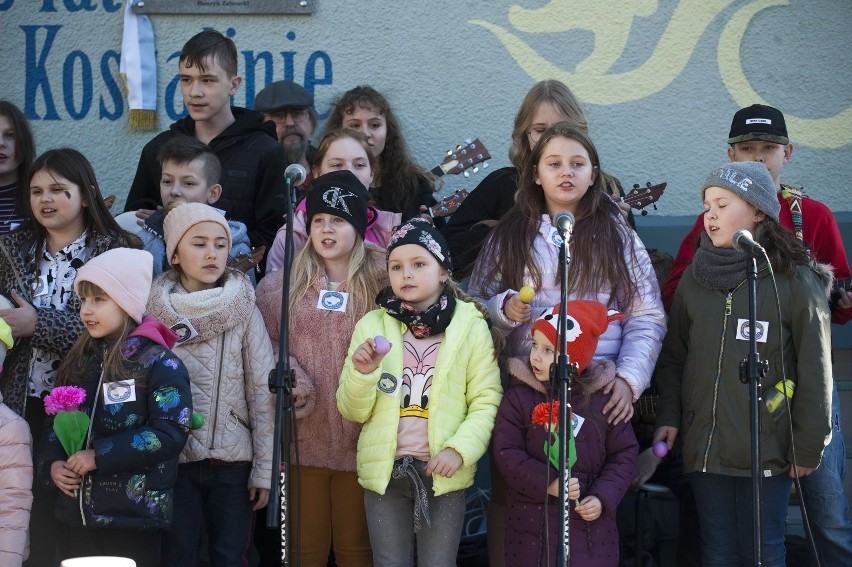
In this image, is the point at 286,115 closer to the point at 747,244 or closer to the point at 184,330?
the point at 184,330

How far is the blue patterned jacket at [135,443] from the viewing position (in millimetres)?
4031

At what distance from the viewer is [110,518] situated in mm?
4043

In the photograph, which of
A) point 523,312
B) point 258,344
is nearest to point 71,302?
point 258,344

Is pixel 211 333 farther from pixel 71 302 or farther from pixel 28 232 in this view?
pixel 28 232

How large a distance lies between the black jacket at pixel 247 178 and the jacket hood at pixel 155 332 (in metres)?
1.03

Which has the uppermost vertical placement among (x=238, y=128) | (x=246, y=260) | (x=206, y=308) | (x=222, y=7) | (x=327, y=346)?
(x=222, y=7)

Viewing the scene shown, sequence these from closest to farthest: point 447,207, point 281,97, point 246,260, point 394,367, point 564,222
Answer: point 564,222
point 394,367
point 246,260
point 447,207
point 281,97

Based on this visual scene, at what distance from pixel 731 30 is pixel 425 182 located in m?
2.14

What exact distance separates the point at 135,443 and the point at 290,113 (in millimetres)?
2687

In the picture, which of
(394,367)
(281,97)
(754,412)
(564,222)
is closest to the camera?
(564,222)

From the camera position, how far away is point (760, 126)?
511 centimetres

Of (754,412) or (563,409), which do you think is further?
(754,412)

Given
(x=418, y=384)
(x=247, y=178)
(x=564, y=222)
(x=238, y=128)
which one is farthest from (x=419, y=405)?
(x=238, y=128)

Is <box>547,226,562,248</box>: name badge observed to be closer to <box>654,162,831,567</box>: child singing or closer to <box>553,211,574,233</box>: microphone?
<box>654,162,831,567</box>: child singing
